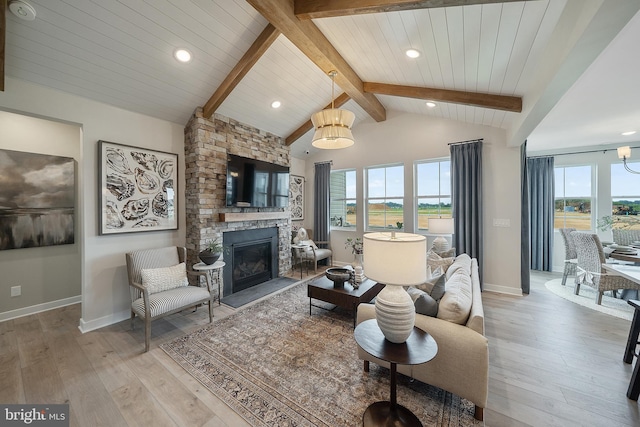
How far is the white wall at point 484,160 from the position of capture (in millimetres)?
4020

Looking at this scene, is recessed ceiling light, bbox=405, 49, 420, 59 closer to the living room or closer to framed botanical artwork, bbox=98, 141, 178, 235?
the living room

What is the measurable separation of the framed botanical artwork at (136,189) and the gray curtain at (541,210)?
7268 mm

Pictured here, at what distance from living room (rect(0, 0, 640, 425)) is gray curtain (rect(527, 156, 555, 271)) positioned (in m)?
1.94

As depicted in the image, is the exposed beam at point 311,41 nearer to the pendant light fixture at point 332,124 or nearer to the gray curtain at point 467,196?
the pendant light fixture at point 332,124

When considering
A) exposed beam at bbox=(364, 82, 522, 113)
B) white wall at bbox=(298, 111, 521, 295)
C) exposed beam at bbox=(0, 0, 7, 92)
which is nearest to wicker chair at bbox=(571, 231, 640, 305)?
white wall at bbox=(298, 111, 521, 295)

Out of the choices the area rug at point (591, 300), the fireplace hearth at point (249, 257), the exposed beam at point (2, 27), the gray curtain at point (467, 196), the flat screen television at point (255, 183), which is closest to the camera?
the exposed beam at point (2, 27)

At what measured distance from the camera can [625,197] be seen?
4.62 metres

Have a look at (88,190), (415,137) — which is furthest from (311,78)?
(88,190)

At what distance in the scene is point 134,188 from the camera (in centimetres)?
312

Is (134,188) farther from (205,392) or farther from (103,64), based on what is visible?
(205,392)

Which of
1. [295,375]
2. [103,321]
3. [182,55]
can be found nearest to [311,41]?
[182,55]

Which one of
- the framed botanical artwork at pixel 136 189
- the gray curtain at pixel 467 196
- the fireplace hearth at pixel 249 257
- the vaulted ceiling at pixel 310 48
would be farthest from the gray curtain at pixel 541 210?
the framed botanical artwork at pixel 136 189

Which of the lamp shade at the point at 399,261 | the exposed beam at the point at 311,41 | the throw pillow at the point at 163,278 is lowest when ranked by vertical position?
the throw pillow at the point at 163,278

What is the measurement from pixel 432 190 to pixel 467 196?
737 millimetres
